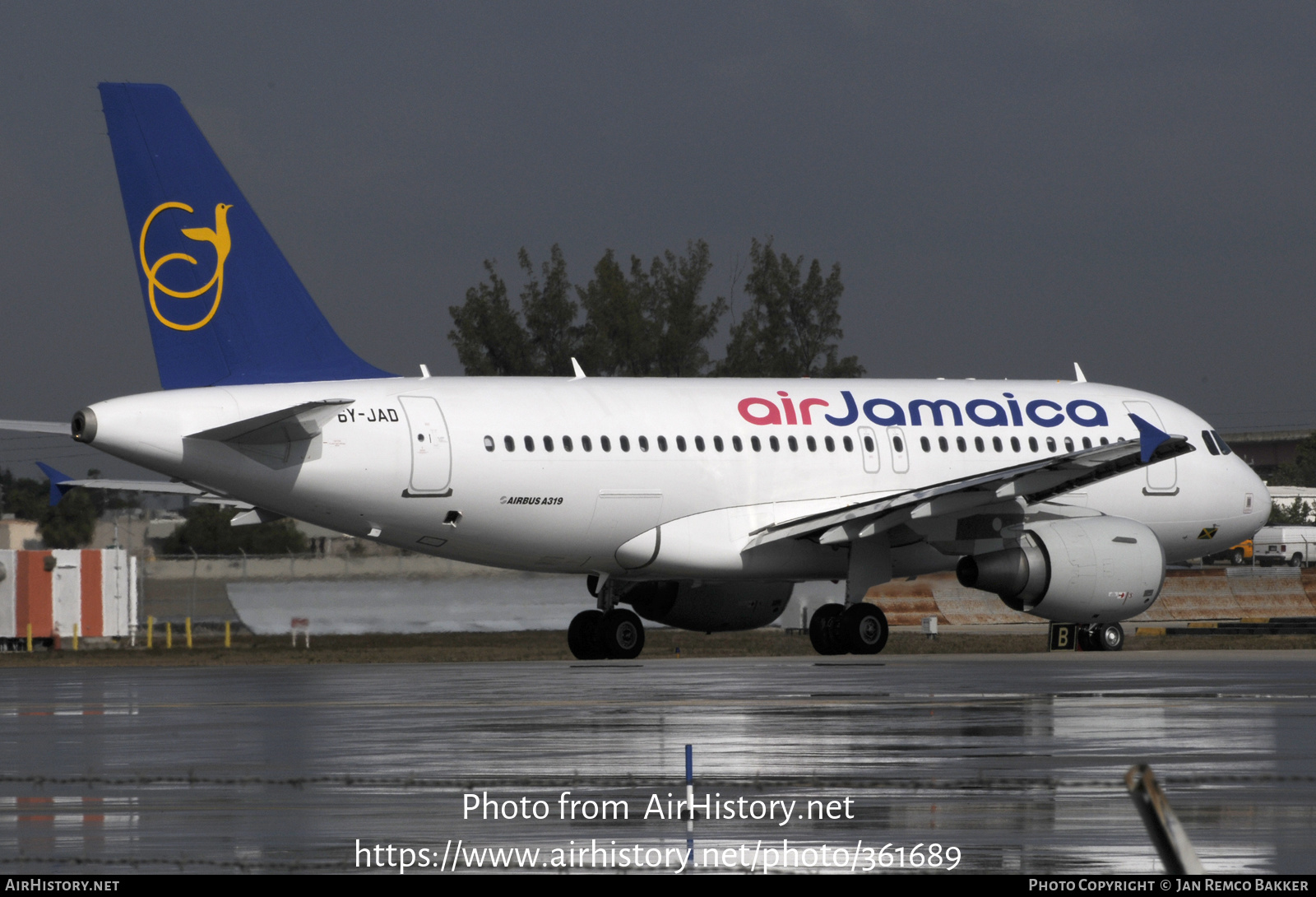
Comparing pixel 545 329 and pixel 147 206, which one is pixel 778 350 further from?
pixel 147 206

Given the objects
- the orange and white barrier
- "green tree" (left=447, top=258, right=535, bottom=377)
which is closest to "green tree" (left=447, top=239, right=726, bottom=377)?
"green tree" (left=447, top=258, right=535, bottom=377)

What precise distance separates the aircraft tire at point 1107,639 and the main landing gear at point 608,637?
23.9 ft

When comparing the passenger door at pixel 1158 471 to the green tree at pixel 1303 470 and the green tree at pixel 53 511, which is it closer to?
the green tree at pixel 53 511

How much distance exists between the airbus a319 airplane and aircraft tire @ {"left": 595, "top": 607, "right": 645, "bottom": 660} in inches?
1.6

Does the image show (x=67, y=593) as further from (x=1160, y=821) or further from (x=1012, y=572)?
(x=1160, y=821)

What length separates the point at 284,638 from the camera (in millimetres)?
41375

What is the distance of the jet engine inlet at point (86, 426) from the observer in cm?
2430

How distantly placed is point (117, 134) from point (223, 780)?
54.3ft

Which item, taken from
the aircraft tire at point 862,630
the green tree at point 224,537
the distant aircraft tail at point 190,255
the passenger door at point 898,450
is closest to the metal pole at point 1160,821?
the distant aircraft tail at point 190,255

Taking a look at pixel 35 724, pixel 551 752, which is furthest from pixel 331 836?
pixel 35 724

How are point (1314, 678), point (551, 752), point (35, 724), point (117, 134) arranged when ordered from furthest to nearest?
point (117, 134), point (1314, 678), point (35, 724), point (551, 752)

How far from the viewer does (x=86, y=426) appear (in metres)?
24.3

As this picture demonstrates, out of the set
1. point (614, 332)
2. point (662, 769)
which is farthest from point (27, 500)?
point (662, 769)

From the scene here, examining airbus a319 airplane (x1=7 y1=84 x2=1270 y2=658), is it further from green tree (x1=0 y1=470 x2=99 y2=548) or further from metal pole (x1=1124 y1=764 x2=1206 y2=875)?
metal pole (x1=1124 y1=764 x2=1206 y2=875)
